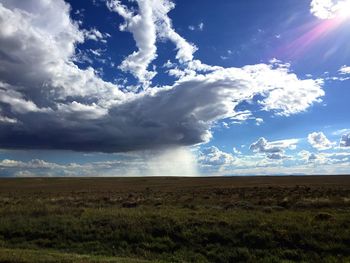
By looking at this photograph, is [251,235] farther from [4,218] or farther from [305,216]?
[4,218]

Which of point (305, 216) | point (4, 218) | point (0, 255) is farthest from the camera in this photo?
point (4, 218)

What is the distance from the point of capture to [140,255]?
50.1 ft

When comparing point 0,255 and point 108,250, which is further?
point 108,250

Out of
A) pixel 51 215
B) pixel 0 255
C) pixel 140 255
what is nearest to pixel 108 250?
pixel 140 255

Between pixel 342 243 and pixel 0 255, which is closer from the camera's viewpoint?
pixel 0 255

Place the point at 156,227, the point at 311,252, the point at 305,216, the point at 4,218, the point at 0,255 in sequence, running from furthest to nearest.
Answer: the point at 4,218 < the point at 305,216 < the point at 156,227 < the point at 311,252 < the point at 0,255

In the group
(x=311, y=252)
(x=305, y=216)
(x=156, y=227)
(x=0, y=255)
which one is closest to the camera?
(x=0, y=255)

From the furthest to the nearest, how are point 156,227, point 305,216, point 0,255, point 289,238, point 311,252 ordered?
point 305,216
point 156,227
point 289,238
point 311,252
point 0,255

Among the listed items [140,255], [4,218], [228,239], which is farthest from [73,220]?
[228,239]

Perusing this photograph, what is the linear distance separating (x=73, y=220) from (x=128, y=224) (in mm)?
3786

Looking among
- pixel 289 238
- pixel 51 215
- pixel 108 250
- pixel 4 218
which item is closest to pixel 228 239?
pixel 289 238

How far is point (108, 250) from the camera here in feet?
53.5

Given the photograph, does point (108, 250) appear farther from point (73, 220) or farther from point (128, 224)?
point (73, 220)

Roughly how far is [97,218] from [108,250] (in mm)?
5460
